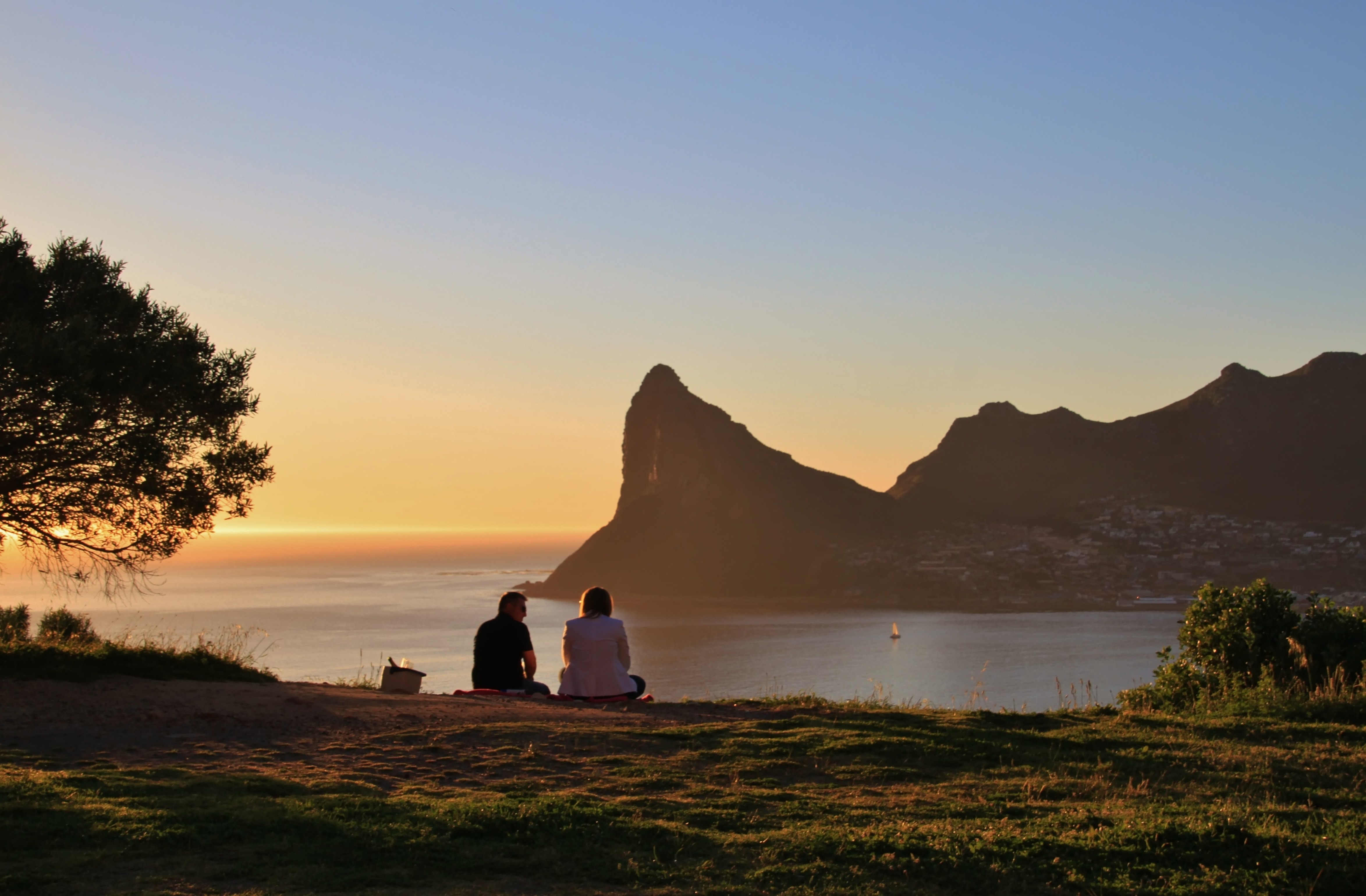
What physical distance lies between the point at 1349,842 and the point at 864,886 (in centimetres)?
264

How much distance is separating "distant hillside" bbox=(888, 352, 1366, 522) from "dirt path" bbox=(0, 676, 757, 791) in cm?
16645

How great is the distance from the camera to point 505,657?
10289mm

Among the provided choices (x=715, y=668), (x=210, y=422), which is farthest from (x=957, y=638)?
(x=210, y=422)

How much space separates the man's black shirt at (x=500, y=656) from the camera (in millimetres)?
10188

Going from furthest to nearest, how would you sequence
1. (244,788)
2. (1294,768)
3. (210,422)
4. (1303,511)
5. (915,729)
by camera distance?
(1303,511) → (210,422) → (915,729) → (1294,768) → (244,788)

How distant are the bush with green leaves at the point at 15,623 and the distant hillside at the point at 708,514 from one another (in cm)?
12963

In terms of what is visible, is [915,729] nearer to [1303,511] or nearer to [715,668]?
[715,668]

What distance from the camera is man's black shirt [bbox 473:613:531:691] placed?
1019 cm

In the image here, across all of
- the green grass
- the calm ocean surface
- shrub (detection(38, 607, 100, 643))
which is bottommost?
the calm ocean surface

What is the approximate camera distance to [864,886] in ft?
14.5

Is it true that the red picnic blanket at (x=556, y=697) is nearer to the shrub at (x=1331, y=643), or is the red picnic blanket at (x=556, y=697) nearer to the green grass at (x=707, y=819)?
the green grass at (x=707, y=819)

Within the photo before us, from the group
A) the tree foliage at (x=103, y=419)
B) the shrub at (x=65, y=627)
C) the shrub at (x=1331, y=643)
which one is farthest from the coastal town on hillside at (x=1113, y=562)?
the tree foliage at (x=103, y=419)

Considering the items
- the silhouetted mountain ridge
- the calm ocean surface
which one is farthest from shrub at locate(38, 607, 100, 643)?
the silhouetted mountain ridge

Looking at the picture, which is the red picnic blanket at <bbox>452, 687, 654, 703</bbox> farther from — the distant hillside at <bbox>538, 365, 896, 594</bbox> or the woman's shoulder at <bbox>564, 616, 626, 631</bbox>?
the distant hillside at <bbox>538, 365, 896, 594</bbox>
